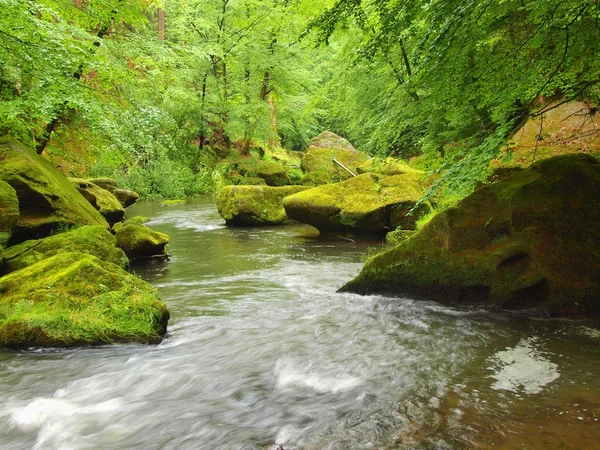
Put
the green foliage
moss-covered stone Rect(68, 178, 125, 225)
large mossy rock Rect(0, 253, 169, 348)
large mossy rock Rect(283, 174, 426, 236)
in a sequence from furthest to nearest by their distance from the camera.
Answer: moss-covered stone Rect(68, 178, 125, 225) < large mossy rock Rect(283, 174, 426, 236) < large mossy rock Rect(0, 253, 169, 348) < the green foliage

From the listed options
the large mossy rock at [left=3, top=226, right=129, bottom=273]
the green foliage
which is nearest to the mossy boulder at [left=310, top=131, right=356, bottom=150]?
the large mossy rock at [left=3, top=226, right=129, bottom=273]

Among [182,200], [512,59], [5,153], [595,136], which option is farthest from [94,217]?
[182,200]

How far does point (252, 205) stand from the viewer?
13961mm

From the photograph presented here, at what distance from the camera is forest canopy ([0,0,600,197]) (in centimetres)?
437

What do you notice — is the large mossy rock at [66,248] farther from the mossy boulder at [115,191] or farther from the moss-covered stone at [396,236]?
the mossy boulder at [115,191]

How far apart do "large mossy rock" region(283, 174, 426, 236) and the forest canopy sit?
1026mm

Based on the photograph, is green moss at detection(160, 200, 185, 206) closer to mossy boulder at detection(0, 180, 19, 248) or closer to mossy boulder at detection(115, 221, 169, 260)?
mossy boulder at detection(115, 221, 169, 260)

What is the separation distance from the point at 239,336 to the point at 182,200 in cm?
1901

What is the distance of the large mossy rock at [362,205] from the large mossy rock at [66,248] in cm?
519

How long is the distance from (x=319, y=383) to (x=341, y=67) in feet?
33.9

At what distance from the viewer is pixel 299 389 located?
12.9 feet

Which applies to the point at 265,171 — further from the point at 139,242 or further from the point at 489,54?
the point at 489,54

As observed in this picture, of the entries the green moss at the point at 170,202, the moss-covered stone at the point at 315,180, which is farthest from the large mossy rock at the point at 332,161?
the green moss at the point at 170,202

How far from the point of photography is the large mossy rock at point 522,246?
4977 millimetres
